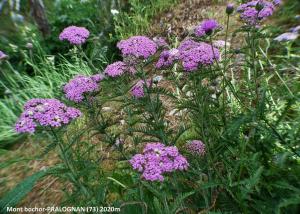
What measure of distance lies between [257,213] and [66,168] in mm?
941

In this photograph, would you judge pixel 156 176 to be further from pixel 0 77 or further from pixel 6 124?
pixel 0 77

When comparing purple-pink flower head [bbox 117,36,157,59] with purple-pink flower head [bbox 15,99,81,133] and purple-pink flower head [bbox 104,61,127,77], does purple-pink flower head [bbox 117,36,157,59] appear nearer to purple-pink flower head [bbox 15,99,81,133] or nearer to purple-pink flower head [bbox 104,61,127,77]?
purple-pink flower head [bbox 104,61,127,77]

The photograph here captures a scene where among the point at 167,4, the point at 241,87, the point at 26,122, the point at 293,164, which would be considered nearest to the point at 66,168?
the point at 26,122

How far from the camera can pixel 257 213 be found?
6.88 ft

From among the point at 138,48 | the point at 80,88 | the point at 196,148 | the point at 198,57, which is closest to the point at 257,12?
the point at 198,57

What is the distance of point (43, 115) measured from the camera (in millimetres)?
1961

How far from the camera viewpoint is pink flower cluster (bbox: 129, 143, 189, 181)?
5.30ft

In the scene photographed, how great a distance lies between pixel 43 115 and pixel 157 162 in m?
0.61

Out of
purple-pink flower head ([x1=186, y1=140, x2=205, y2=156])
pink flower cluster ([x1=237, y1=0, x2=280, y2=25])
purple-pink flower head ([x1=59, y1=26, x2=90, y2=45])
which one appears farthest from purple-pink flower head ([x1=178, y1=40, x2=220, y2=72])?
purple-pink flower head ([x1=59, y1=26, x2=90, y2=45])

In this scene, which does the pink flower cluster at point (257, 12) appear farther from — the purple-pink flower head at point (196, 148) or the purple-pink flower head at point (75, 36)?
the purple-pink flower head at point (75, 36)

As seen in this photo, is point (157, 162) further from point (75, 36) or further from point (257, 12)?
point (75, 36)

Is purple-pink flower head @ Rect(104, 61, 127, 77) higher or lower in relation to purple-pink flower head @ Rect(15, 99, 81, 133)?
higher

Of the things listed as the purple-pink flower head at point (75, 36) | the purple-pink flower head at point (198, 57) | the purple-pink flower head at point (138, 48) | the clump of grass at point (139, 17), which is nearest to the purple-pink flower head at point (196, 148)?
the purple-pink flower head at point (198, 57)

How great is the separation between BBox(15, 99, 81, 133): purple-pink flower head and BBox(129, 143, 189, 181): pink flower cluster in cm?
47
